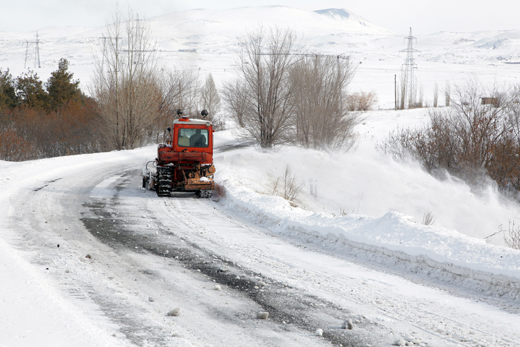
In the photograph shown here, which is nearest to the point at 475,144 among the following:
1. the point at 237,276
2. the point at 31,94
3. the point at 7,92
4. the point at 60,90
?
the point at 237,276

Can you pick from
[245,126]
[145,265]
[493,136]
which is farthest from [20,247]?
[493,136]

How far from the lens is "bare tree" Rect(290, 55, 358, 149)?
28.4 m

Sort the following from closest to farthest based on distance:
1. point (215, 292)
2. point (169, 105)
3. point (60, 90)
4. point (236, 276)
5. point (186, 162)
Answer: point (215, 292) < point (236, 276) < point (186, 162) < point (169, 105) < point (60, 90)

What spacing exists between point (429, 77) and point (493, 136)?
123 meters

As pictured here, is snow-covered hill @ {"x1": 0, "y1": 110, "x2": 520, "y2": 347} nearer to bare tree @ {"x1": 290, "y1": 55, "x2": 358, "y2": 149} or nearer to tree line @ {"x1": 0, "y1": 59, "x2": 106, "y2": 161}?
bare tree @ {"x1": 290, "y1": 55, "x2": 358, "y2": 149}

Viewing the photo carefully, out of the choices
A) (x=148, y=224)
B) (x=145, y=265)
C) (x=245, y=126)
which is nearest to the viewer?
(x=145, y=265)

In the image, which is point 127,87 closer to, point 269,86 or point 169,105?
point 169,105

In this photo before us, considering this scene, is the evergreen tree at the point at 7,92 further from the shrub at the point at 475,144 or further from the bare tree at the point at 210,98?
the shrub at the point at 475,144

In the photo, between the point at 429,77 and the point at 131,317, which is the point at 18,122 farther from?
the point at 429,77

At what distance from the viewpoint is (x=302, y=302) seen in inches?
206

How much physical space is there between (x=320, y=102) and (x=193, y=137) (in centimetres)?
1661

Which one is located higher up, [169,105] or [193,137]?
[169,105]

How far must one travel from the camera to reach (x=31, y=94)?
4972cm

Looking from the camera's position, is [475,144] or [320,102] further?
[320,102]
